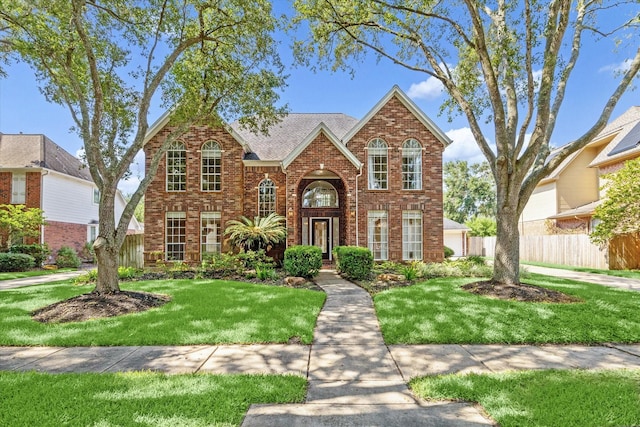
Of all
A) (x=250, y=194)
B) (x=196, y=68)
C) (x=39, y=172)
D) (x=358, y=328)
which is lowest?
(x=358, y=328)

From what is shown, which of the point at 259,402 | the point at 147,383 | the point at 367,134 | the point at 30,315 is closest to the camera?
the point at 259,402

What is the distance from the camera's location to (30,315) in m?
6.73

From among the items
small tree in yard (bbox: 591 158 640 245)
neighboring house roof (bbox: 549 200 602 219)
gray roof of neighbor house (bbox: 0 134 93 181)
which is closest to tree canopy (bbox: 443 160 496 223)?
neighboring house roof (bbox: 549 200 602 219)

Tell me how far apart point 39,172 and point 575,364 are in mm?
25226

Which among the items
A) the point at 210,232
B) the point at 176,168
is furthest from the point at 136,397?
the point at 176,168

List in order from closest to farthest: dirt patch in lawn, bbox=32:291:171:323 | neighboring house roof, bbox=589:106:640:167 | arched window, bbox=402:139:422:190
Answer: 1. dirt patch in lawn, bbox=32:291:171:323
2. arched window, bbox=402:139:422:190
3. neighboring house roof, bbox=589:106:640:167

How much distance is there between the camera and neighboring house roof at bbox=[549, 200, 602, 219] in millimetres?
18253

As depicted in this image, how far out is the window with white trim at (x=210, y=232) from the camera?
14.9 meters

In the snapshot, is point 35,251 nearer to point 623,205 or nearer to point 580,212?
point 623,205

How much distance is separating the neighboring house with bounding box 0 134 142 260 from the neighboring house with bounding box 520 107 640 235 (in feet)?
104

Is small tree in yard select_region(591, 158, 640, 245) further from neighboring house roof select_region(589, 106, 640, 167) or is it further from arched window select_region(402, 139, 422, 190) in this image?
arched window select_region(402, 139, 422, 190)

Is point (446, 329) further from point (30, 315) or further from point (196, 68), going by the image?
point (196, 68)

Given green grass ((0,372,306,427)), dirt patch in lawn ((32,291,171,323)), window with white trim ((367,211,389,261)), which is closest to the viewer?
green grass ((0,372,306,427))

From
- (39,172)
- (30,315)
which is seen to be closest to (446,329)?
(30,315)
